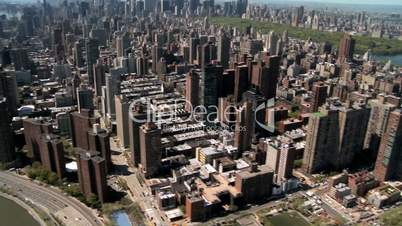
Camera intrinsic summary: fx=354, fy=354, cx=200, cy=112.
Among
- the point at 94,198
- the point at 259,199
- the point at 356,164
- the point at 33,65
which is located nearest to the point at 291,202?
the point at 259,199

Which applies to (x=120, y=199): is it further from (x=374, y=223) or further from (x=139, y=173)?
(x=374, y=223)

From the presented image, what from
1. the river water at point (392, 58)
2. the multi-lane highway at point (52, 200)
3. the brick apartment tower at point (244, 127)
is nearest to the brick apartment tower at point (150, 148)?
the multi-lane highway at point (52, 200)

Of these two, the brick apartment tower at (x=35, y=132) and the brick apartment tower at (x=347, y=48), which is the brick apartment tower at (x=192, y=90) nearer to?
the brick apartment tower at (x=35, y=132)

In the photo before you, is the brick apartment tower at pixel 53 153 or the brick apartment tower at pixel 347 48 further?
the brick apartment tower at pixel 347 48

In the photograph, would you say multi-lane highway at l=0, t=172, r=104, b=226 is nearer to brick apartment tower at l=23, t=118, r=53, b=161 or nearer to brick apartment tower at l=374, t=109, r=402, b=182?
brick apartment tower at l=23, t=118, r=53, b=161

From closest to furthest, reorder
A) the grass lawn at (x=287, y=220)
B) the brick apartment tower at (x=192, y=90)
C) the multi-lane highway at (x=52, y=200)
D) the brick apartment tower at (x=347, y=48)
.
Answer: the multi-lane highway at (x=52, y=200) → the grass lawn at (x=287, y=220) → the brick apartment tower at (x=192, y=90) → the brick apartment tower at (x=347, y=48)

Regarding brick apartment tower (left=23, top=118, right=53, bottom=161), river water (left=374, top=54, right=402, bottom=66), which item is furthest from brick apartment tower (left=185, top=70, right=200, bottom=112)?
river water (left=374, top=54, right=402, bottom=66)

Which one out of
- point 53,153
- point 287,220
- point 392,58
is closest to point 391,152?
point 287,220
